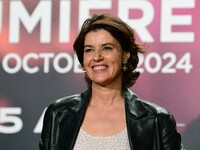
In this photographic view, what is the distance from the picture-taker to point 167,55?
7.93ft

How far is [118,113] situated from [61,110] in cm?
18

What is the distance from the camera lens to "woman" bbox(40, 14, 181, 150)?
151 cm

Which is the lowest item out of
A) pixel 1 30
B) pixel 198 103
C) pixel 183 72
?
pixel 198 103

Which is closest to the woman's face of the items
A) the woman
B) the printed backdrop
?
the woman

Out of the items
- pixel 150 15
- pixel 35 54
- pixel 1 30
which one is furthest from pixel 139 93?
pixel 1 30

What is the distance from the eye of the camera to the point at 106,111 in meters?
1.59

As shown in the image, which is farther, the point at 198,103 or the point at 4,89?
the point at 4,89

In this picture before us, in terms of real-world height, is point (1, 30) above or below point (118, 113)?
above

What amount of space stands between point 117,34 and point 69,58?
3.15ft

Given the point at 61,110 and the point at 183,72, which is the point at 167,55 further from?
the point at 61,110

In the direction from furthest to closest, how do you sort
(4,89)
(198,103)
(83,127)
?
(4,89), (198,103), (83,127)

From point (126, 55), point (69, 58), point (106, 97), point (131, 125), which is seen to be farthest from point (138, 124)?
point (69, 58)

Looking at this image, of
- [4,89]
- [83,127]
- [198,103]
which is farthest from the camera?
[4,89]

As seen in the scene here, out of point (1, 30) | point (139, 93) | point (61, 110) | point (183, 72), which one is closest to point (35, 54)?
point (1, 30)
